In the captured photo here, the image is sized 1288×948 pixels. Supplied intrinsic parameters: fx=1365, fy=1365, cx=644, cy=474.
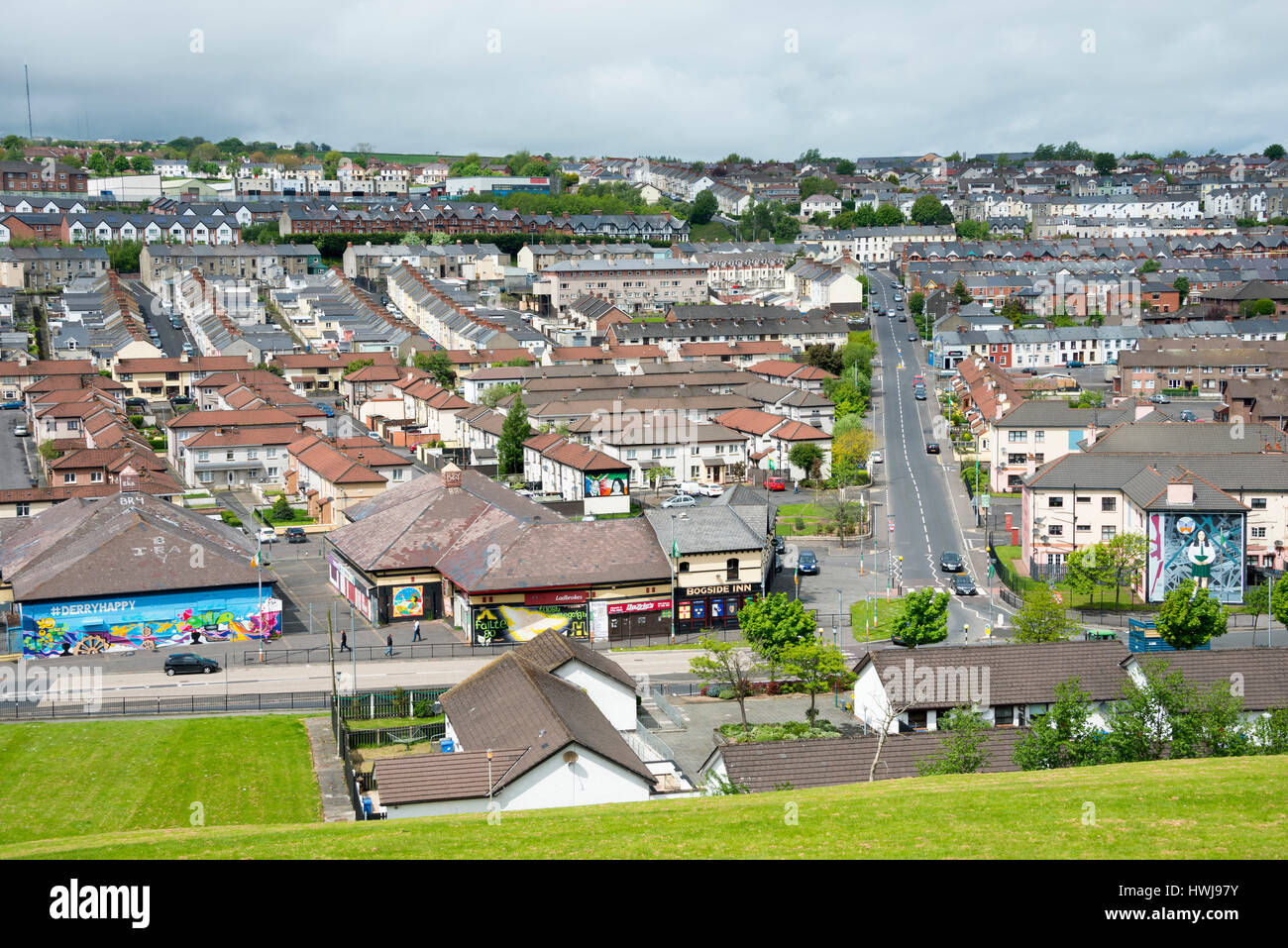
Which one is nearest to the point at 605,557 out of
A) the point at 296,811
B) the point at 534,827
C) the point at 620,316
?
the point at 296,811

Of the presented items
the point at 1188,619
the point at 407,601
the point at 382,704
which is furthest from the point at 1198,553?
the point at 382,704

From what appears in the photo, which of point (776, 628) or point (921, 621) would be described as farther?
point (921, 621)

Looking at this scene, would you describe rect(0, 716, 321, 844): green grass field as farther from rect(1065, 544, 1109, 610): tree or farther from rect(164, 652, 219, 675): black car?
rect(1065, 544, 1109, 610): tree

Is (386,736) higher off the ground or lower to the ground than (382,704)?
lower

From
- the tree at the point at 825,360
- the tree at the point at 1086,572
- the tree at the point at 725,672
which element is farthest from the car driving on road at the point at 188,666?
the tree at the point at 825,360

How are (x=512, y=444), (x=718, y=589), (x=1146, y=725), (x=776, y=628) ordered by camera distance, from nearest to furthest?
(x=1146, y=725) < (x=776, y=628) < (x=718, y=589) < (x=512, y=444)

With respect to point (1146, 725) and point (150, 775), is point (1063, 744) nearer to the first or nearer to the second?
point (1146, 725)
